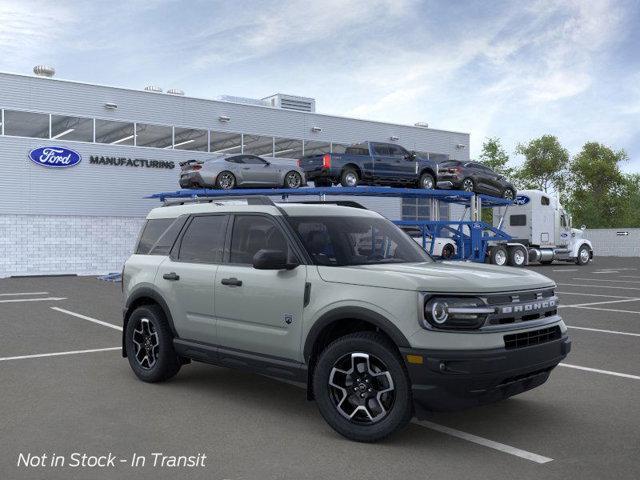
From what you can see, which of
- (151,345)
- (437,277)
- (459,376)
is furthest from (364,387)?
(151,345)

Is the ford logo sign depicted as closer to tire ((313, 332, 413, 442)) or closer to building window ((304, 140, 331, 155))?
building window ((304, 140, 331, 155))

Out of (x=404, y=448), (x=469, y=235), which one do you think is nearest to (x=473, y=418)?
(x=404, y=448)

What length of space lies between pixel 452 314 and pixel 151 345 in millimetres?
3499

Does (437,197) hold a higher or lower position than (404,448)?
higher

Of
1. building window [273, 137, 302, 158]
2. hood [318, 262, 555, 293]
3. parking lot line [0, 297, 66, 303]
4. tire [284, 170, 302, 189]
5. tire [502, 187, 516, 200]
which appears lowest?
parking lot line [0, 297, 66, 303]

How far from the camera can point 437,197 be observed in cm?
2544

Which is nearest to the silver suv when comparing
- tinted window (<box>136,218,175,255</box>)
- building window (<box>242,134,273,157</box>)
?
tinted window (<box>136,218,175,255</box>)

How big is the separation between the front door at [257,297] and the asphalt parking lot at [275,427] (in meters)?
0.62

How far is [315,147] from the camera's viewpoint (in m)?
35.0

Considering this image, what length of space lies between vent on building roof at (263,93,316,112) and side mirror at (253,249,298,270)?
102 feet

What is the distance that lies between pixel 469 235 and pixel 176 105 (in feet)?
47.8

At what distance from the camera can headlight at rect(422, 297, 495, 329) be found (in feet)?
15.7

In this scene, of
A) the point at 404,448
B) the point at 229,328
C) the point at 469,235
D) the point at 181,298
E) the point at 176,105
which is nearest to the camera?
the point at 404,448

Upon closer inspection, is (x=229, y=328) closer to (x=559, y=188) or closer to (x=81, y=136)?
(x=81, y=136)
